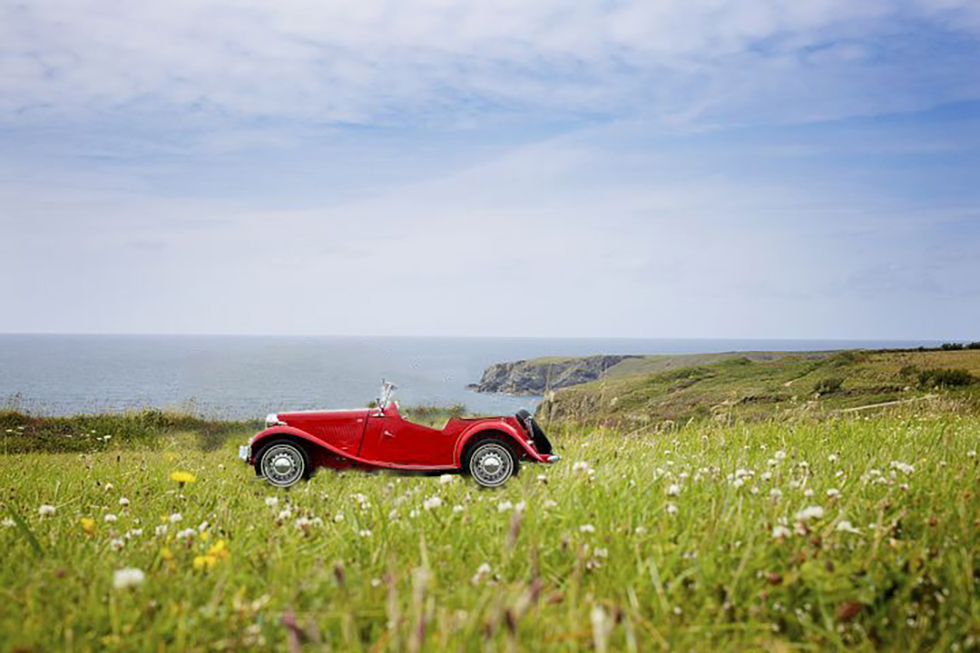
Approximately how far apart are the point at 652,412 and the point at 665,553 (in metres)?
17.8

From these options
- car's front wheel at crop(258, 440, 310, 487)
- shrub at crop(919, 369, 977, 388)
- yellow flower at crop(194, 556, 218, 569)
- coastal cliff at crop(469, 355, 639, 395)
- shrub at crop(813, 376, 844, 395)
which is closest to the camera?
yellow flower at crop(194, 556, 218, 569)

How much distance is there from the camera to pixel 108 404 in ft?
82.2

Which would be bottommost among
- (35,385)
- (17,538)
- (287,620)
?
(35,385)

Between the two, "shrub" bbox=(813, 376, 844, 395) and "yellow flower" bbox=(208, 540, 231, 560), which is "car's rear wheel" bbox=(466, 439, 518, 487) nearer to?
"yellow flower" bbox=(208, 540, 231, 560)

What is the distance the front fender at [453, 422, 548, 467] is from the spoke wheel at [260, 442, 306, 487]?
188 cm

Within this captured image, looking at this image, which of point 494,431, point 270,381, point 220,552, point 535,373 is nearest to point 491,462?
point 494,431

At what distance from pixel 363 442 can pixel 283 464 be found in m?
0.96

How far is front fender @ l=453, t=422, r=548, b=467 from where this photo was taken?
26.9 feet

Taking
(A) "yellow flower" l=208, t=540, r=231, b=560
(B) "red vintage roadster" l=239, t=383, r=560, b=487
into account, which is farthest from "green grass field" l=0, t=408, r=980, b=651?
(B) "red vintage roadster" l=239, t=383, r=560, b=487

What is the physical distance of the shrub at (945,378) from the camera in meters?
18.0

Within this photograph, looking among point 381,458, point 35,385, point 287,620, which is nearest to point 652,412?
point 381,458

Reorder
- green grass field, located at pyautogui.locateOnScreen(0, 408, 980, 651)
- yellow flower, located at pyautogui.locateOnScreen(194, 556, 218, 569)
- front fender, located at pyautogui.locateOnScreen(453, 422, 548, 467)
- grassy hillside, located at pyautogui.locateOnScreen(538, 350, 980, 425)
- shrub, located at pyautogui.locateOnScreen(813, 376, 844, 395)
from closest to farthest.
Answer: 1. green grass field, located at pyautogui.locateOnScreen(0, 408, 980, 651)
2. yellow flower, located at pyautogui.locateOnScreen(194, 556, 218, 569)
3. front fender, located at pyautogui.locateOnScreen(453, 422, 548, 467)
4. grassy hillside, located at pyautogui.locateOnScreen(538, 350, 980, 425)
5. shrub, located at pyautogui.locateOnScreen(813, 376, 844, 395)

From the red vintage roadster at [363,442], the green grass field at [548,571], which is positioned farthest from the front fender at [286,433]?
the green grass field at [548,571]

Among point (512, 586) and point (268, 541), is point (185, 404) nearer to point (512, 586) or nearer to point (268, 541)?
point (268, 541)
